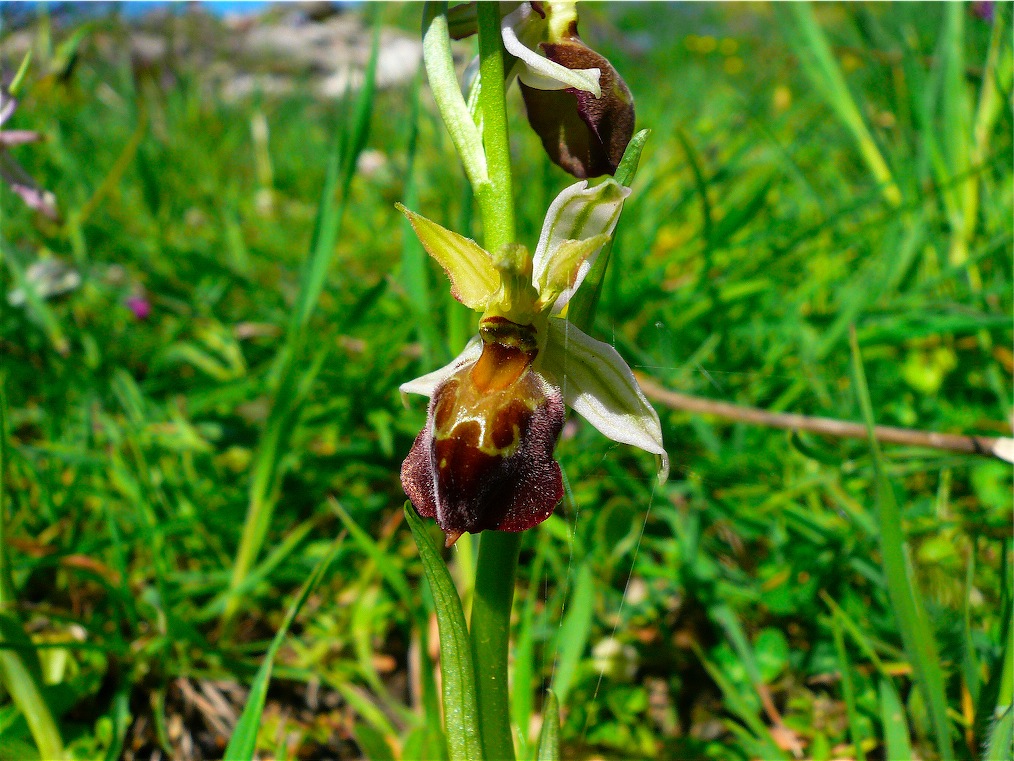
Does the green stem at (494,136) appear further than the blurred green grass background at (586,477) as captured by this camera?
No

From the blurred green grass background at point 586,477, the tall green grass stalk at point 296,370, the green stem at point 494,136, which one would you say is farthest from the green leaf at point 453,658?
the tall green grass stalk at point 296,370

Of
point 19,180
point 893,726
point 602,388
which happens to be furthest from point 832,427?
point 19,180

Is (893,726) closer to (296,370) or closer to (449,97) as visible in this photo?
(449,97)

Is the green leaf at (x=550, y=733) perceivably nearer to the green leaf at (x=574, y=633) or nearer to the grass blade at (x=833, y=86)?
the green leaf at (x=574, y=633)

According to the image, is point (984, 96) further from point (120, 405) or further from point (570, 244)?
point (120, 405)

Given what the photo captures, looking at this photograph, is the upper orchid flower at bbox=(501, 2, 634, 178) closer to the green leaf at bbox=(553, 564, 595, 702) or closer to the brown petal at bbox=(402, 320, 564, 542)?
the brown petal at bbox=(402, 320, 564, 542)

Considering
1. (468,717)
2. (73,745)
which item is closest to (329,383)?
(73,745)
